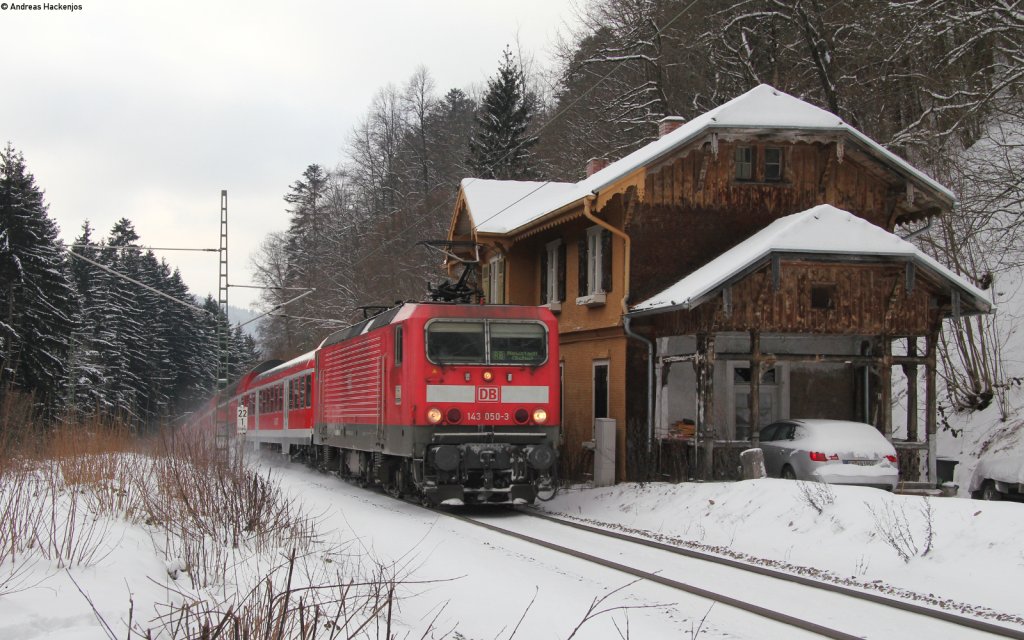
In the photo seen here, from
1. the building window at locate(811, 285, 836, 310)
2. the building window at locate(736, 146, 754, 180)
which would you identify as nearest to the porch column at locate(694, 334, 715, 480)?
the building window at locate(811, 285, 836, 310)

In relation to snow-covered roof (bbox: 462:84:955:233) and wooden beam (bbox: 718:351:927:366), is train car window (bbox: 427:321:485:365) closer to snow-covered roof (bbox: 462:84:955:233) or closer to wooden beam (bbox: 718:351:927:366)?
wooden beam (bbox: 718:351:927:366)

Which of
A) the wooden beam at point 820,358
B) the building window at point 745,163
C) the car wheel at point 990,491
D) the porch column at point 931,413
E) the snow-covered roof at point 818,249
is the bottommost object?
the car wheel at point 990,491

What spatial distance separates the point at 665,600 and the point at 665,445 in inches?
453

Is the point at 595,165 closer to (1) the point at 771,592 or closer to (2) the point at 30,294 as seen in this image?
(1) the point at 771,592

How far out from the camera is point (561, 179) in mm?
45125

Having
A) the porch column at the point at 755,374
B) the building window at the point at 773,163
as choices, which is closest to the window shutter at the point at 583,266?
the building window at the point at 773,163

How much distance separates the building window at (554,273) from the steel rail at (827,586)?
1093 cm

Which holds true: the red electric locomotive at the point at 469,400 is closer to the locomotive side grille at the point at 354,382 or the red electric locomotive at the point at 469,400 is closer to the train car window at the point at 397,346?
the train car window at the point at 397,346

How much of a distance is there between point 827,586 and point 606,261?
12.8m

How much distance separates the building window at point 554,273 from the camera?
24844 millimetres

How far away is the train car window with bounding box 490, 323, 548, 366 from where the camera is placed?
1659 cm

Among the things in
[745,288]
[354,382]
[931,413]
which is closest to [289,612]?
[745,288]

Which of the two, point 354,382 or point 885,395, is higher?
point 354,382

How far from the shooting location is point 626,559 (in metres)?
11.5
